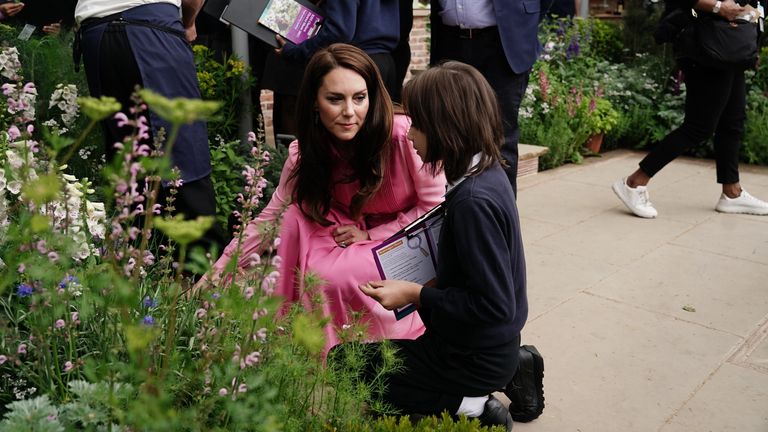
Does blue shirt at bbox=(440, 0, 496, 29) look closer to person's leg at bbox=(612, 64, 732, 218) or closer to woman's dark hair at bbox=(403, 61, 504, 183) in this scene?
person's leg at bbox=(612, 64, 732, 218)

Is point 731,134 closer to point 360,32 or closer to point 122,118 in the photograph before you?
point 360,32

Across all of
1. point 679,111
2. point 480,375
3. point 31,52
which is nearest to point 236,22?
point 31,52

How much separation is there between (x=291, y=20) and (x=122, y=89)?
985 mm

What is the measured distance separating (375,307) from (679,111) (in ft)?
17.7

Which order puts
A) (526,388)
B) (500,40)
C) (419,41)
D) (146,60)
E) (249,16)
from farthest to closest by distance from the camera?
(419,41) < (500,40) < (249,16) < (146,60) < (526,388)

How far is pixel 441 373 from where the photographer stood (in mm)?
2541

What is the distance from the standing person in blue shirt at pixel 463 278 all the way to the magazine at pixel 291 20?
1566 mm

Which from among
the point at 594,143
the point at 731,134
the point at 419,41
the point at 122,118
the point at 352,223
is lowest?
the point at 594,143

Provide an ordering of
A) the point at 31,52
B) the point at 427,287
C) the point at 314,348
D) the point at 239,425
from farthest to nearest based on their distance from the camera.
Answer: the point at 31,52 → the point at 427,287 → the point at 239,425 → the point at 314,348

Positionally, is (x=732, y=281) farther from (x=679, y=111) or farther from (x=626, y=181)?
(x=679, y=111)

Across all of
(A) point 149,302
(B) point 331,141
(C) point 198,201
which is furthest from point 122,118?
(C) point 198,201

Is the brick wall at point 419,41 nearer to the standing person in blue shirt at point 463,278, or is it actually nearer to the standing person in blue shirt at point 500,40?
the standing person in blue shirt at point 500,40

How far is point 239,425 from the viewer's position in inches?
63.6

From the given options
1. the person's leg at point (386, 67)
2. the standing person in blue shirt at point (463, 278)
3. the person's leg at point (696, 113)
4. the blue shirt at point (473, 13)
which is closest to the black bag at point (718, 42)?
the person's leg at point (696, 113)
